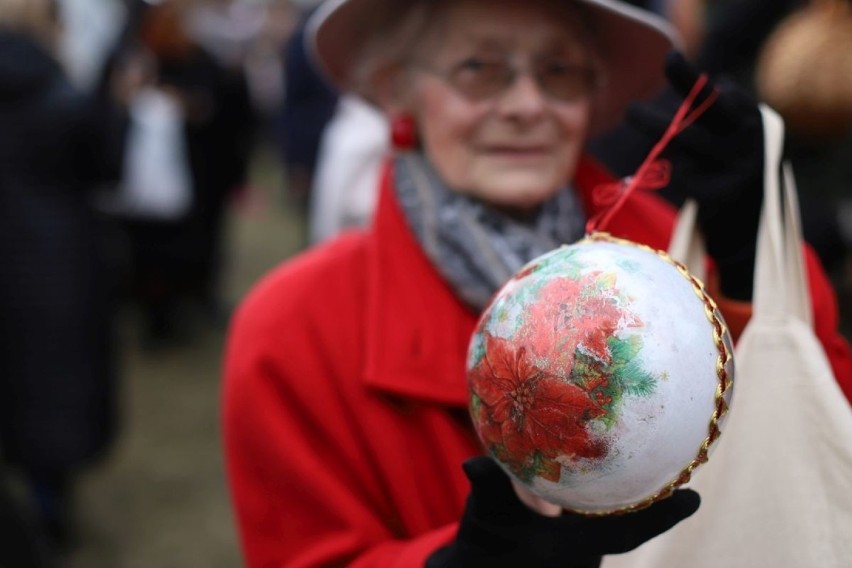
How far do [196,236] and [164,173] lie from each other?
60cm

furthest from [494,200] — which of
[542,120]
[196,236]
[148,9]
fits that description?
[196,236]

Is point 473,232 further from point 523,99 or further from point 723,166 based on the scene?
point 723,166

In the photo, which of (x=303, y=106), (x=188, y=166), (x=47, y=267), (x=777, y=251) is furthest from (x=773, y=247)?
(x=188, y=166)

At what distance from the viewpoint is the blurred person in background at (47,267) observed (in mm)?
3945

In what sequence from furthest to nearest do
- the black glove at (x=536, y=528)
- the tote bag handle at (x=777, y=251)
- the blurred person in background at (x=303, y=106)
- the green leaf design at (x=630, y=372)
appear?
the blurred person in background at (x=303, y=106)
the tote bag handle at (x=777, y=251)
the black glove at (x=536, y=528)
the green leaf design at (x=630, y=372)

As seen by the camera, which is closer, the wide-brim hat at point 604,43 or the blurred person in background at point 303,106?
the wide-brim hat at point 604,43

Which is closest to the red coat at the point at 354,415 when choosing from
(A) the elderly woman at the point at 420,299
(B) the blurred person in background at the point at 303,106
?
(A) the elderly woman at the point at 420,299

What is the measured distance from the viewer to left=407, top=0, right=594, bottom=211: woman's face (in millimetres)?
1657

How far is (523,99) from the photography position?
1.65m

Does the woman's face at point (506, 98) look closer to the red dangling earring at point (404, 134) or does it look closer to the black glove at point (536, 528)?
the red dangling earring at point (404, 134)

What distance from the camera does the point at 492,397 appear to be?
125cm

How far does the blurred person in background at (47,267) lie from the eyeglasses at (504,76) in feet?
8.99

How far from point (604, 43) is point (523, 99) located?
324mm

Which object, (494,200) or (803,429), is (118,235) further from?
(803,429)
